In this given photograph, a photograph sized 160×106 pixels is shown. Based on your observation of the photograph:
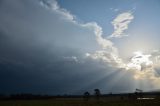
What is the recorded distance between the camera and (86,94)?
80625mm

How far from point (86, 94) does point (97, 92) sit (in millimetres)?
4808

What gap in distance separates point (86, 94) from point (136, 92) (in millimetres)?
13953

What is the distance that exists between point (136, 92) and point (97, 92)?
10.6 meters

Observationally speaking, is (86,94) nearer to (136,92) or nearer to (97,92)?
(97,92)

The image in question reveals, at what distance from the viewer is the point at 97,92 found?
76938 millimetres

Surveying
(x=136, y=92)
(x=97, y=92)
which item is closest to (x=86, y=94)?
(x=97, y=92)

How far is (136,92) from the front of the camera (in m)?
77.3
